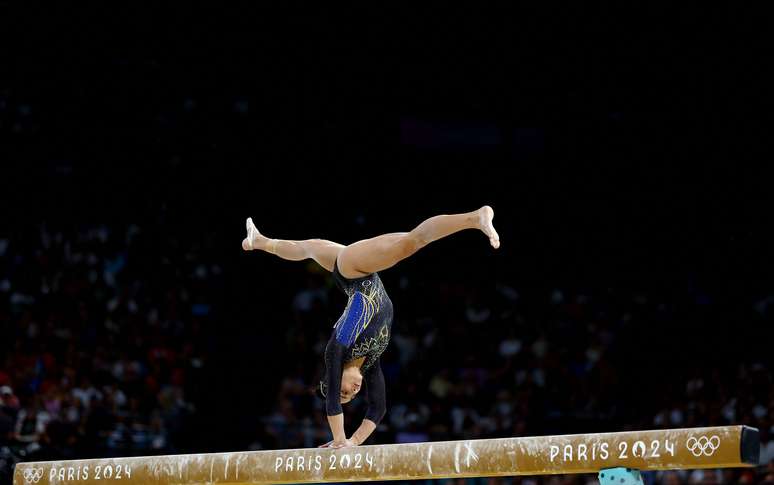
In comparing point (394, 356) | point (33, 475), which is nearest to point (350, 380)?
point (33, 475)

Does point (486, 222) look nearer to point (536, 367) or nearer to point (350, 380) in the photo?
point (350, 380)

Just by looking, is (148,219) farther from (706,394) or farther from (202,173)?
(706,394)

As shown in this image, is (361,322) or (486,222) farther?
(361,322)

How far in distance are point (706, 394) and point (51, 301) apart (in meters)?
8.52

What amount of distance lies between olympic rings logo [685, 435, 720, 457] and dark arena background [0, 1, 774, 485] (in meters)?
6.64

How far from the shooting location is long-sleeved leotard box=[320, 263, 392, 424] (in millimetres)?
7836

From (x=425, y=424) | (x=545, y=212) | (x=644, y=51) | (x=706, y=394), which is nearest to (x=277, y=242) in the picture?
(x=425, y=424)

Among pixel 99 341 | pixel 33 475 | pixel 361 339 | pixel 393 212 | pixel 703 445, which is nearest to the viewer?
pixel 703 445

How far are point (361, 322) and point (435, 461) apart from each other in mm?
1279

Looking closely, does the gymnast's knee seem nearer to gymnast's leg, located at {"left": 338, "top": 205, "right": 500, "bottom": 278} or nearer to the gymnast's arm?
gymnast's leg, located at {"left": 338, "top": 205, "right": 500, "bottom": 278}

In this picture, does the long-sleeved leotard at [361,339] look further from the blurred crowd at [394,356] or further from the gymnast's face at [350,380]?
the blurred crowd at [394,356]

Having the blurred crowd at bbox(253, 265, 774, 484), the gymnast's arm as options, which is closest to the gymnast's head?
the gymnast's arm

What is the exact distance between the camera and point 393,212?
17719 millimetres

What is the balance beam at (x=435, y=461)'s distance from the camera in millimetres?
6199
